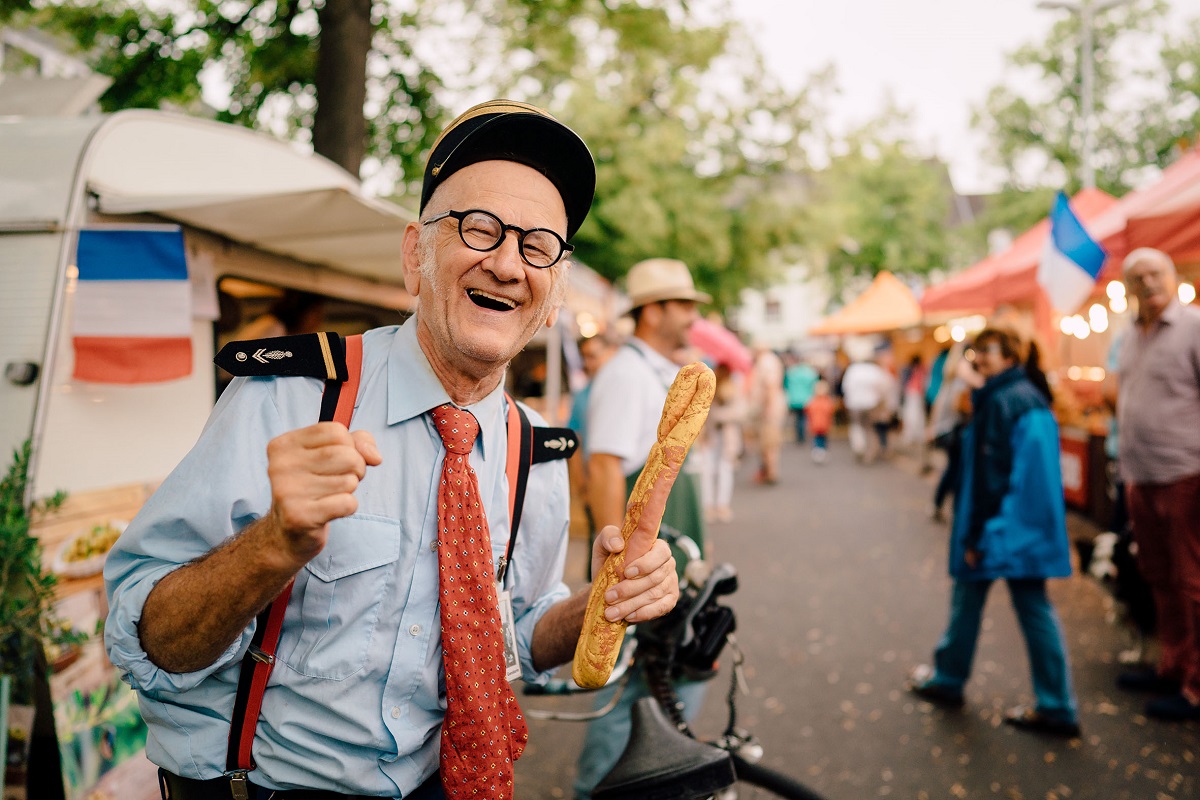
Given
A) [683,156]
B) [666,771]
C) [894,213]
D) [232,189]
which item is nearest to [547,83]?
[683,156]

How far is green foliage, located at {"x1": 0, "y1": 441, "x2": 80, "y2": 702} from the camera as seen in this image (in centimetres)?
256

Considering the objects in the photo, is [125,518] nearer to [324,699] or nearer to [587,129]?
[324,699]

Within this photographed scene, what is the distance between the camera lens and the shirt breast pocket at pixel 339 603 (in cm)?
133

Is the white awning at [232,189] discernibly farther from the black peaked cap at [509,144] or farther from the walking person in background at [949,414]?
the walking person in background at [949,414]

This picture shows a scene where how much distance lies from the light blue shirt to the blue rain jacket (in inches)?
134

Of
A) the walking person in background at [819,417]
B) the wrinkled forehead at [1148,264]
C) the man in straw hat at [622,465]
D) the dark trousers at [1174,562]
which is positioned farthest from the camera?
the walking person in background at [819,417]

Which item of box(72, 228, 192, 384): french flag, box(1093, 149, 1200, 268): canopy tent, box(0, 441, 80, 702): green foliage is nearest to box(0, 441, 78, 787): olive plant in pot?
box(0, 441, 80, 702): green foliage

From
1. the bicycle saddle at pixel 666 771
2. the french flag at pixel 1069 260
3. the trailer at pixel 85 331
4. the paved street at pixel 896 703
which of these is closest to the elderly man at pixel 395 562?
the bicycle saddle at pixel 666 771

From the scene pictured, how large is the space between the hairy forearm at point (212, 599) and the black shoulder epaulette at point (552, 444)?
67 cm

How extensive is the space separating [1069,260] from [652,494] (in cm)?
626

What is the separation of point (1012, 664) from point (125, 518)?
5.18 metres

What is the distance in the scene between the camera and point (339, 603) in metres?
1.33

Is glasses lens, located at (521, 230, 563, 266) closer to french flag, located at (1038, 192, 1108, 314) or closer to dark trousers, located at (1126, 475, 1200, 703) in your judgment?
dark trousers, located at (1126, 475, 1200, 703)

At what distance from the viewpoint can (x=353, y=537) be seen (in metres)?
1.34
